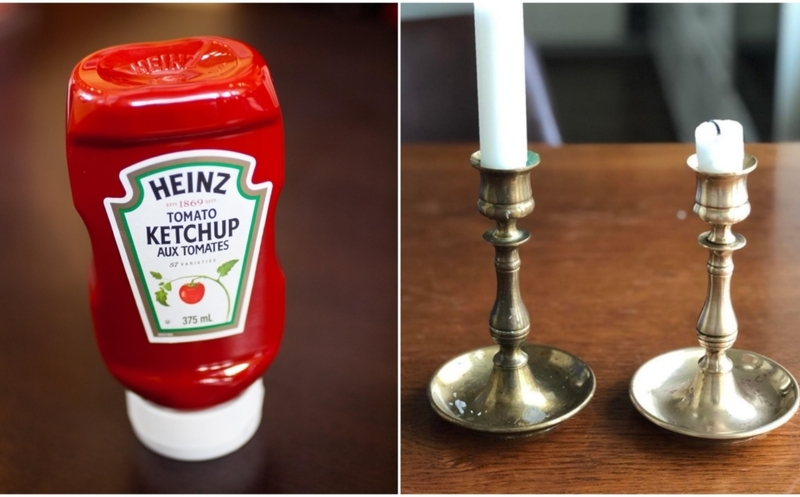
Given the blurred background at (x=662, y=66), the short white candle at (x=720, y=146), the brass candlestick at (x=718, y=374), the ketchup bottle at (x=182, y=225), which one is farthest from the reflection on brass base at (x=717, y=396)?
the blurred background at (x=662, y=66)

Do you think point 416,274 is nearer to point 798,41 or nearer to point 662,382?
point 662,382

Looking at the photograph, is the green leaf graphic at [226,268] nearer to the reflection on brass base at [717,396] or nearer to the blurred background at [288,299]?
the blurred background at [288,299]

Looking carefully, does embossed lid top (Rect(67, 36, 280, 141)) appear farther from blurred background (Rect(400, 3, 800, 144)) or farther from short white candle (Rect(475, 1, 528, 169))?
blurred background (Rect(400, 3, 800, 144))

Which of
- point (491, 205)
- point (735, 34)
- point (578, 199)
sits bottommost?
point (735, 34)

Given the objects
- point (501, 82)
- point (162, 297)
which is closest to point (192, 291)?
point (162, 297)

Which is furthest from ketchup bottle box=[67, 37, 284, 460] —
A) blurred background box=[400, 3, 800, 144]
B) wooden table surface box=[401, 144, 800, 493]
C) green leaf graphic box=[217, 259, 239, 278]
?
blurred background box=[400, 3, 800, 144]

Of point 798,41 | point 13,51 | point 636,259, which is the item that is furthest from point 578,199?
point 798,41
